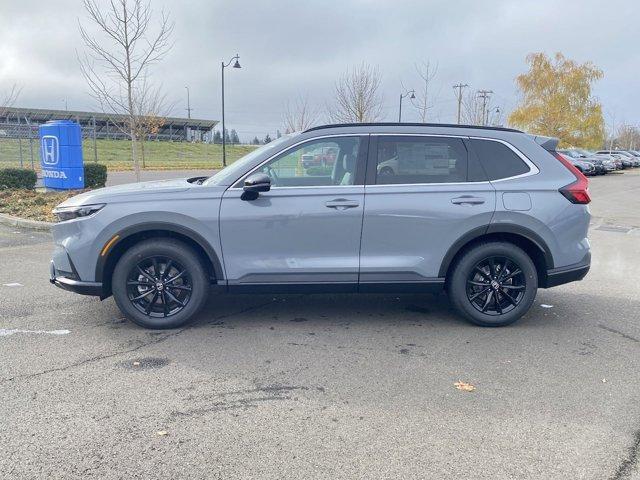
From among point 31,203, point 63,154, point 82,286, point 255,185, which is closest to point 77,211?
point 82,286

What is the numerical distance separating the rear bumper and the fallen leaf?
1.70 metres

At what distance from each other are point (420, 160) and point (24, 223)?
8.61 meters

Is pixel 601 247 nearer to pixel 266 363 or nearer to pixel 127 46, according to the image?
pixel 266 363

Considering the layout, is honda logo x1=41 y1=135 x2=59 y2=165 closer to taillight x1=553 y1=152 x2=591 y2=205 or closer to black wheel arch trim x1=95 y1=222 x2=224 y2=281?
black wheel arch trim x1=95 y1=222 x2=224 y2=281

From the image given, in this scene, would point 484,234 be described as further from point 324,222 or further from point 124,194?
point 124,194

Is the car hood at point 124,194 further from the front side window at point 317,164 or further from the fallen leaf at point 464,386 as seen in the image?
the fallen leaf at point 464,386

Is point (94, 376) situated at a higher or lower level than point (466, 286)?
lower

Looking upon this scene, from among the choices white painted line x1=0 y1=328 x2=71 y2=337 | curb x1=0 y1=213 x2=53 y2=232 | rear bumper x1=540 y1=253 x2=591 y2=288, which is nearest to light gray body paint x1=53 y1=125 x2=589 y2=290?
rear bumper x1=540 y1=253 x2=591 y2=288

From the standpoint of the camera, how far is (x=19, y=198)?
41.9ft

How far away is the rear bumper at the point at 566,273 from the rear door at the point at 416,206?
84 centimetres

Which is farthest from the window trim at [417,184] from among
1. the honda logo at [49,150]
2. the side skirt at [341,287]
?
the honda logo at [49,150]

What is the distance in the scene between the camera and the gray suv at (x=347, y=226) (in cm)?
466

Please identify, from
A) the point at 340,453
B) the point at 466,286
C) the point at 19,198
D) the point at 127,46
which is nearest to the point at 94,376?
the point at 340,453

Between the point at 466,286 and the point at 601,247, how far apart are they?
557cm
